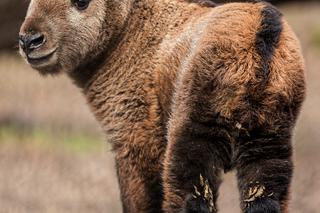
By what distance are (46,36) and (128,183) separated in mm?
1308

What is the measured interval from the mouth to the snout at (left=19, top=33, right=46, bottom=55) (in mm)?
66

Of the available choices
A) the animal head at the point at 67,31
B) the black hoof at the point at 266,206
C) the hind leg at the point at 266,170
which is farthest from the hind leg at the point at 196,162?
the animal head at the point at 67,31

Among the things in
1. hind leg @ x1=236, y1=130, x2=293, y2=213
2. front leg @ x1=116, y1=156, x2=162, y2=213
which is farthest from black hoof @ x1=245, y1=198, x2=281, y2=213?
front leg @ x1=116, y1=156, x2=162, y2=213

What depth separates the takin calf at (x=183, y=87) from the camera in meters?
6.00

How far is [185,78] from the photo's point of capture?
246 inches

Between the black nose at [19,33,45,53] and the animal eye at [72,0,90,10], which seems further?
the animal eye at [72,0,90,10]

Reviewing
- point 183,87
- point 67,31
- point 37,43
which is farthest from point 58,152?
point 183,87

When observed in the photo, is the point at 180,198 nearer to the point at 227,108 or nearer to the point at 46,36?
the point at 227,108

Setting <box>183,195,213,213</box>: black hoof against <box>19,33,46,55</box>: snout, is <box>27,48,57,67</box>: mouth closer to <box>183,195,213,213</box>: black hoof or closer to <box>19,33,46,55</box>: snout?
<box>19,33,46,55</box>: snout

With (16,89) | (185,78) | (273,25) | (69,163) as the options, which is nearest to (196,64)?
(185,78)

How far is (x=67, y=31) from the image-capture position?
724cm

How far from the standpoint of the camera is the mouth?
7.13m

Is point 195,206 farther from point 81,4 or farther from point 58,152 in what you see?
point 58,152

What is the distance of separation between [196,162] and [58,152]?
741cm
